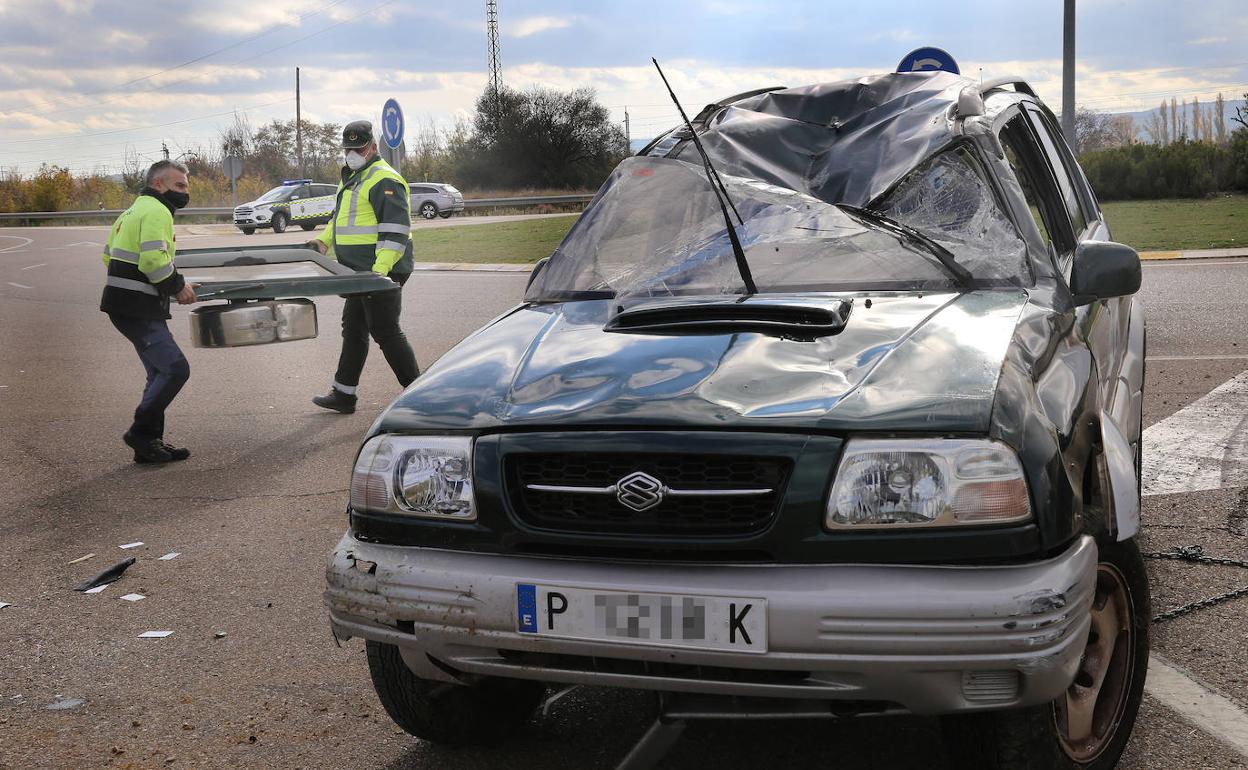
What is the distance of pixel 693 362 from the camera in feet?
10.1

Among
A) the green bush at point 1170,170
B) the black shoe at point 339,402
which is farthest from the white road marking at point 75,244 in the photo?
the black shoe at point 339,402

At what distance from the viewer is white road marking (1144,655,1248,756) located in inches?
138

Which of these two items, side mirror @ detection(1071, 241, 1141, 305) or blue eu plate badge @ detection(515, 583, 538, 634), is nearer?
blue eu plate badge @ detection(515, 583, 538, 634)

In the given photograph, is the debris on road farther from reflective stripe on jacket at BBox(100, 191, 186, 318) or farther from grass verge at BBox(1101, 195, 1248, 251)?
grass verge at BBox(1101, 195, 1248, 251)

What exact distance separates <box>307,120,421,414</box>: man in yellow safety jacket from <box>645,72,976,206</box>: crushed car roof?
4520 mm

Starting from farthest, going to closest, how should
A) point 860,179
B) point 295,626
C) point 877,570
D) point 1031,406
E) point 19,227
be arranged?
point 19,227 → point 295,626 → point 860,179 → point 1031,406 → point 877,570

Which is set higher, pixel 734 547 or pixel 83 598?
pixel 734 547

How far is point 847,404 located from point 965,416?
24 cm

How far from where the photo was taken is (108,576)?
5.43 m

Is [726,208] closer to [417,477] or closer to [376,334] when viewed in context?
[417,477]

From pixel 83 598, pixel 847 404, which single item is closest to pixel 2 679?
pixel 83 598

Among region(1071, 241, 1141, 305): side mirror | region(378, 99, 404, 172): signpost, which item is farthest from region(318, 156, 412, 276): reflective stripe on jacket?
region(378, 99, 404, 172): signpost

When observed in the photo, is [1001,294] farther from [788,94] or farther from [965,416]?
[788,94]

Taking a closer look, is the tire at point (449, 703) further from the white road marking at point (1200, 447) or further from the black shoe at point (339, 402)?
the black shoe at point (339, 402)
